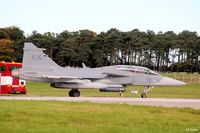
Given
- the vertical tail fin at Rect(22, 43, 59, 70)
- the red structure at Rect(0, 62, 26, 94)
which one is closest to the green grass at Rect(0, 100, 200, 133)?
the vertical tail fin at Rect(22, 43, 59, 70)

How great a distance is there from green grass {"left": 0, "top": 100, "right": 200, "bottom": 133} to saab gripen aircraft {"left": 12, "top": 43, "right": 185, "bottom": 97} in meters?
15.0

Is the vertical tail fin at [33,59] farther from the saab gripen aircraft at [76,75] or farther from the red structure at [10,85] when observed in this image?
the red structure at [10,85]

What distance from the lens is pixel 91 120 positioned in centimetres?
1476

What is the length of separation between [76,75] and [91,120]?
62.3 feet

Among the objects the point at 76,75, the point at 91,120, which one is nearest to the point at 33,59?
the point at 76,75

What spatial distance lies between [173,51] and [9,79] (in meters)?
97.1

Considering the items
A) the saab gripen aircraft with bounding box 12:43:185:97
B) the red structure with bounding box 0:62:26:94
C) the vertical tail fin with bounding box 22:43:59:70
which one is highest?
the vertical tail fin with bounding box 22:43:59:70

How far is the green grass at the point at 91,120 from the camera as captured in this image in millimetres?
12852

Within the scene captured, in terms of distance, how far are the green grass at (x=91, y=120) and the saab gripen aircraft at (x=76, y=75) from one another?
49.1ft

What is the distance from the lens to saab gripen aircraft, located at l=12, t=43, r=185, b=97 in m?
32.7

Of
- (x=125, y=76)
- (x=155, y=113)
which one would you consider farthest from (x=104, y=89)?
(x=155, y=113)

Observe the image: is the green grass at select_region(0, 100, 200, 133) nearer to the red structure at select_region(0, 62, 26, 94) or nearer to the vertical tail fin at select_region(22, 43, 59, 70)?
the vertical tail fin at select_region(22, 43, 59, 70)

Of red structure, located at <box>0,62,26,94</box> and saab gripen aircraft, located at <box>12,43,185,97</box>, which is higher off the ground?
saab gripen aircraft, located at <box>12,43,185,97</box>

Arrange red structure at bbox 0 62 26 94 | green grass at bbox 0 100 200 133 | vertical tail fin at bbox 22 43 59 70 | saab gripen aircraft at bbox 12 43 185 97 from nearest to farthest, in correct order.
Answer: green grass at bbox 0 100 200 133 → vertical tail fin at bbox 22 43 59 70 → saab gripen aircraft at bbox 12 43 185 97 → red structure at bbox 0 62 26 94
